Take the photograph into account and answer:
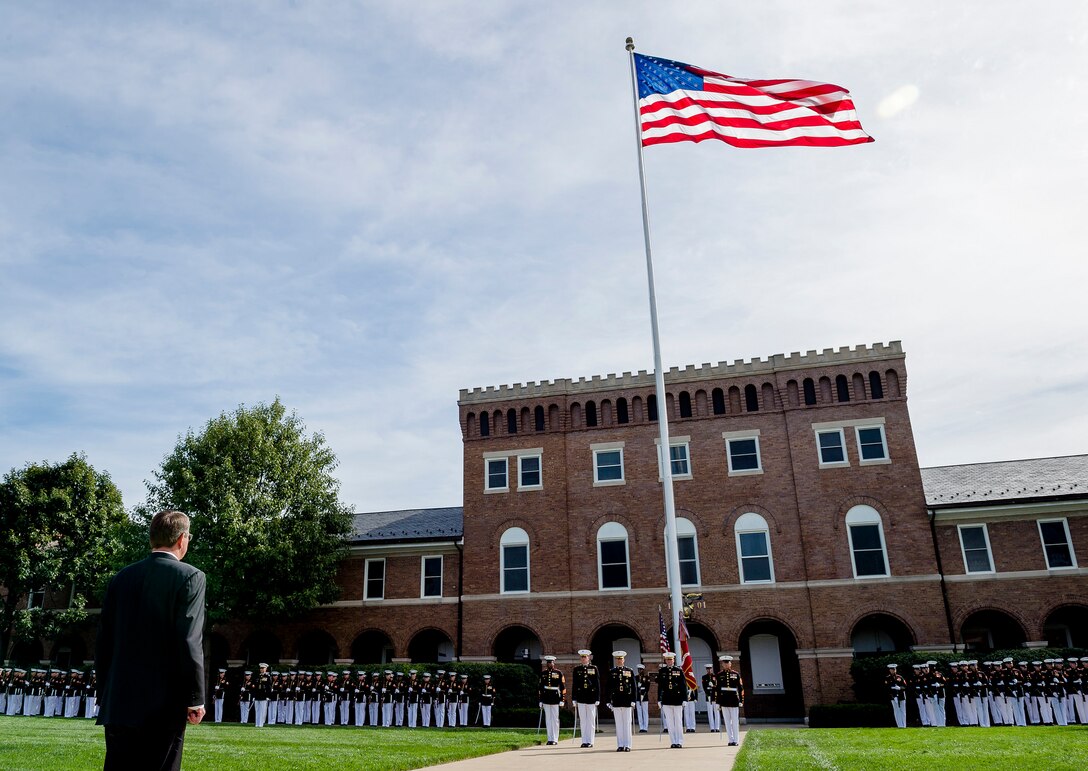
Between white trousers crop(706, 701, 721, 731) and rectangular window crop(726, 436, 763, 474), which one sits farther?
rectangular window crop(726, 436, 763, 474)

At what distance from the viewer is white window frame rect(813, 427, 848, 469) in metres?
31.9

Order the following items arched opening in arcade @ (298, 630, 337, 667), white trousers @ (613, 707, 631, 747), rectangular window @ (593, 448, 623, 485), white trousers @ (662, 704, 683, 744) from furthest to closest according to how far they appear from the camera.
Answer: arched opening in arcade @ (298, 630, 337, 667) < rectangular window @ (593, 448, 623, 485) < white trousers @ (662, 704, 683, 744) < white trousers @ (613, 707, 631, 747)

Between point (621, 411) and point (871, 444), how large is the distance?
10346 mm

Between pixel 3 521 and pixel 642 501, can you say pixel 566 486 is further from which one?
pixel 3 521

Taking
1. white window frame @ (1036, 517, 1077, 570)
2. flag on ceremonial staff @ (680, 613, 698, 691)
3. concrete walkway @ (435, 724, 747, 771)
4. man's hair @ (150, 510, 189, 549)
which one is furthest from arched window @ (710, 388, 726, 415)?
man's hair @ (150, 510, 189, 549)

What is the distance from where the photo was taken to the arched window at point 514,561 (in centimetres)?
3381

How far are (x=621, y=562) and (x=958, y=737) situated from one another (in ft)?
53.4

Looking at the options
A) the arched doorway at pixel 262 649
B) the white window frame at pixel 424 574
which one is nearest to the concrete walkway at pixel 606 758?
the white window frame at pixel 424 574

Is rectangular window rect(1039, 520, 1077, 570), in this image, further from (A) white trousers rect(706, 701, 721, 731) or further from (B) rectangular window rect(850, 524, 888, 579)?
(A) white trousers rect(706, 701, 721, 731)

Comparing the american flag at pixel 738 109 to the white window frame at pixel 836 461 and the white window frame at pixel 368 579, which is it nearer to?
the white window frame at pixel 836 461

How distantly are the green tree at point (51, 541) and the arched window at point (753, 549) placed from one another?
26700 millimetres

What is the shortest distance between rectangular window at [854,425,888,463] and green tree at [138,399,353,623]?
2258cm

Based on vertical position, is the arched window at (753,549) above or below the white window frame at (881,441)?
below

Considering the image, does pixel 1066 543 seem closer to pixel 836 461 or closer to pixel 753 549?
pixel 836 461
